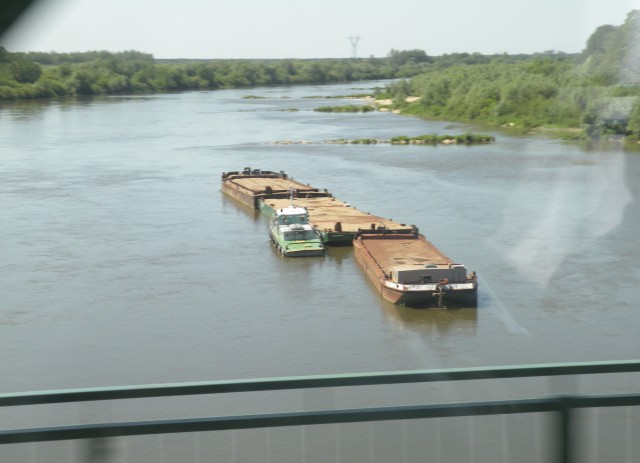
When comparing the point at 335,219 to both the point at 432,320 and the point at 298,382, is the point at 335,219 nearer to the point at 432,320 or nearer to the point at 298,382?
the point at 432,320

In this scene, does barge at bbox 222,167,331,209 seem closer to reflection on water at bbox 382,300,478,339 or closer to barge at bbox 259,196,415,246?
barge at bbox 259,196,415,246

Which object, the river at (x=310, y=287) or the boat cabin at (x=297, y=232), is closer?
the river at (x=310, y=287)

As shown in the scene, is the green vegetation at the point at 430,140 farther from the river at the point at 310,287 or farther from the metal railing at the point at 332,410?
the metal railing at the point at 332,410

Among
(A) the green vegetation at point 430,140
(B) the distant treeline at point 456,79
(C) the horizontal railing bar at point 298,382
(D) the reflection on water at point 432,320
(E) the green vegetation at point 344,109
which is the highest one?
(B) the distant treeline at point 456,79

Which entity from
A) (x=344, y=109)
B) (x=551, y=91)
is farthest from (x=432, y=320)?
(x=344, y=109)

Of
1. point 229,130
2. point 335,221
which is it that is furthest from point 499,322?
point 229,130

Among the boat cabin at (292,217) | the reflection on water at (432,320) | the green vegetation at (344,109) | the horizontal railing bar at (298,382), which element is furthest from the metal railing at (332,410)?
the green vegetation at (344,109)

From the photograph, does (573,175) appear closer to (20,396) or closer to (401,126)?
(401,126)
